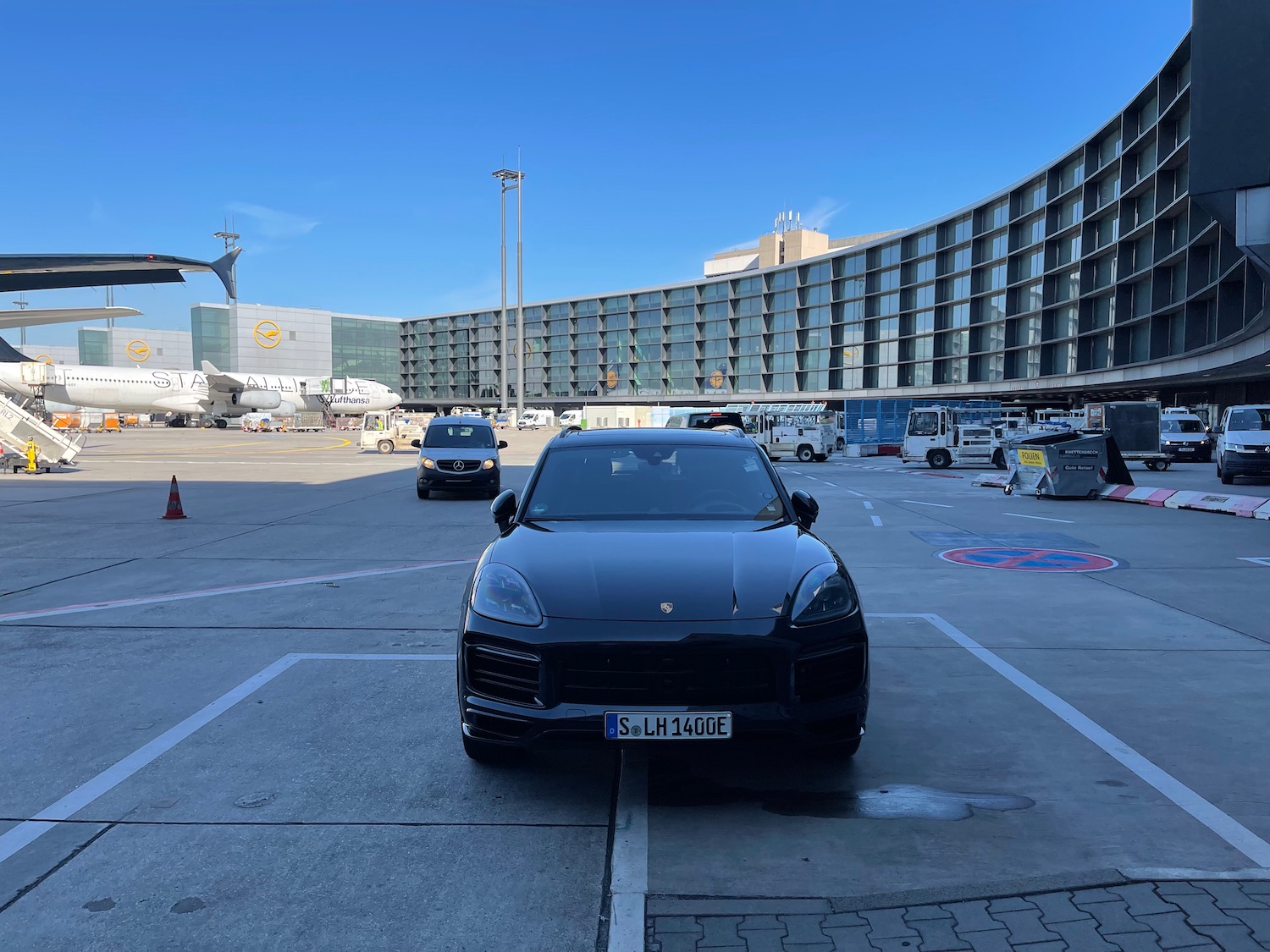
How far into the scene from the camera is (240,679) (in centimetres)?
578

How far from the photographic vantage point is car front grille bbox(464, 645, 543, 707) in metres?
3.70

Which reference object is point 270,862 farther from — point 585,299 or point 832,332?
→ point 585,299

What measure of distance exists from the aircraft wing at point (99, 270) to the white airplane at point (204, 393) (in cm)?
4302

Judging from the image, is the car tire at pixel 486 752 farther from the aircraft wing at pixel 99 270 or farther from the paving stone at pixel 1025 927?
the aircraft wing at pixel 99 270

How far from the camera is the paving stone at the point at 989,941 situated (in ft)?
9.02

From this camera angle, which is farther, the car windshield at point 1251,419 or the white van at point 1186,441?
the white van at point 1186,441

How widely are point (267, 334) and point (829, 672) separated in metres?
112

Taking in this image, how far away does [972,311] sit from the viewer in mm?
72062

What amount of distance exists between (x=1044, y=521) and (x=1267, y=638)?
346 inches

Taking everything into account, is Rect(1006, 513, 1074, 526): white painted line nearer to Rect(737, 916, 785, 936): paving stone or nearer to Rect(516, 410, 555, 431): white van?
Rect(737, 916, 785, 936): paving stone

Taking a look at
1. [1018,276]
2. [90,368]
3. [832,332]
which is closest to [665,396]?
[832,332]

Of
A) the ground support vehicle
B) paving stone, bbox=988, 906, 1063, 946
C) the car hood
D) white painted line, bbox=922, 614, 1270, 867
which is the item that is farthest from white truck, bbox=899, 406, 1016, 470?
paving stone, bbox=988, 906, 1063, 946

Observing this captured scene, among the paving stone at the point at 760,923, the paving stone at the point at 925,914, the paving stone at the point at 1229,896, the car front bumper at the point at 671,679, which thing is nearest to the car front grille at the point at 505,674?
the car front bumper at the point at 671,679

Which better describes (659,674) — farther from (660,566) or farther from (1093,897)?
(1093,897)
